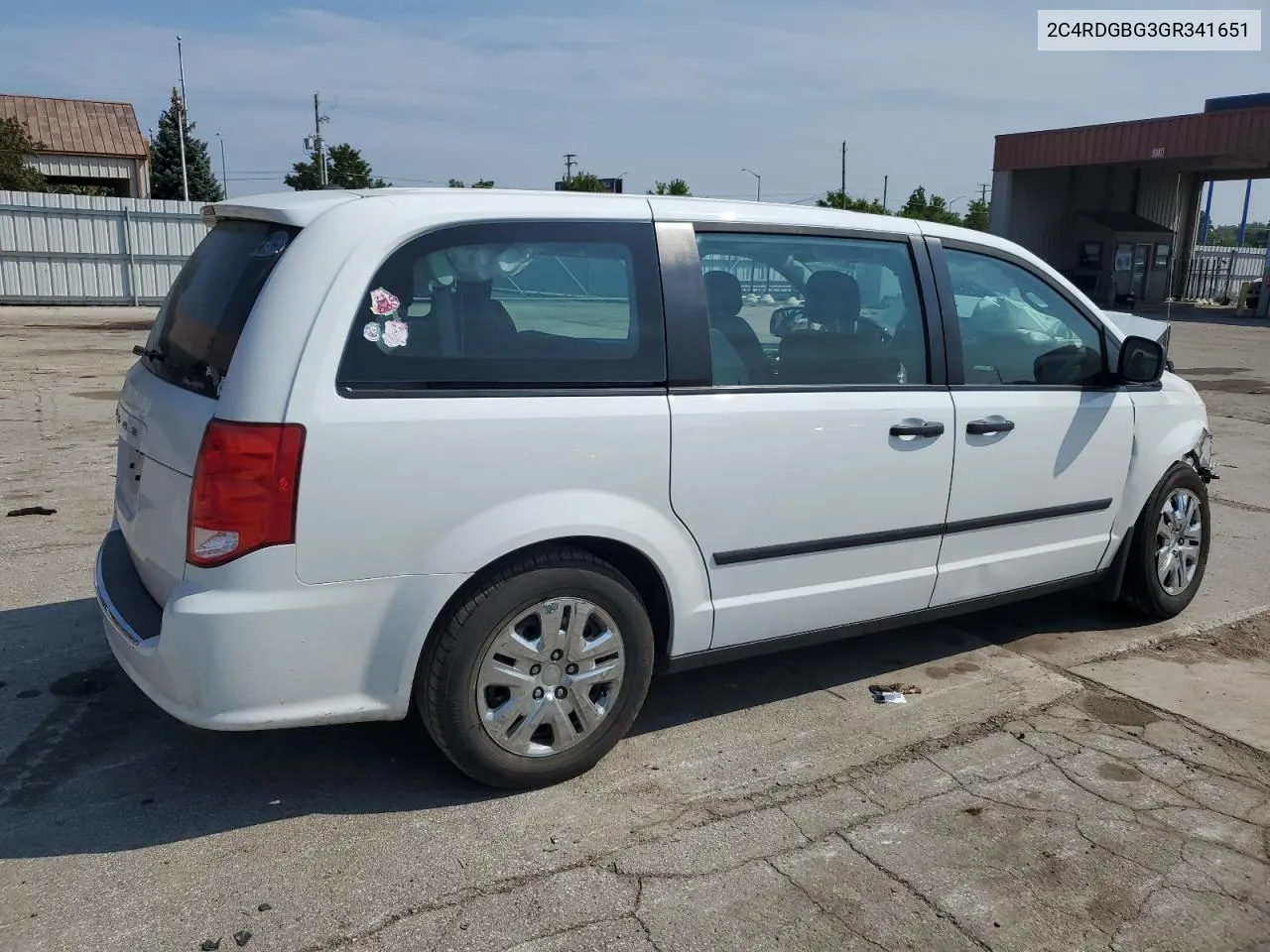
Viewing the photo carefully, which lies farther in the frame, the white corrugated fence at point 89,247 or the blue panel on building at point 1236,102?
the blue panel on building at point 1236,102

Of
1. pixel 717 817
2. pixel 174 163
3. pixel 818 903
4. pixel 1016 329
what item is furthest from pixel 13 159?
pixel 818 903

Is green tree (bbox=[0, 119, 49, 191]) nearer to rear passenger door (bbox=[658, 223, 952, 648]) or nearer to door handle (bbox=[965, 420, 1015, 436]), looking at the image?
rear passenger door (bbox=[658, 223, 952, 648])

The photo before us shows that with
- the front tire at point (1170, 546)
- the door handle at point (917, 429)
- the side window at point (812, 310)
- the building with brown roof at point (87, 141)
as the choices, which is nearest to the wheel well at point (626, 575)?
the side window at point (812, 310)

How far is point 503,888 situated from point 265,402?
1.45m

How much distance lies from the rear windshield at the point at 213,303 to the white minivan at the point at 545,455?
15 mm

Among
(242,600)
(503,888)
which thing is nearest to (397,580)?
(242,600)

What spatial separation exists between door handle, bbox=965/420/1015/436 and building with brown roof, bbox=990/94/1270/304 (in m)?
32.5

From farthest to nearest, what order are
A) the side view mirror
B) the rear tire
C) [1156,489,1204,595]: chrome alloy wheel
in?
[1156,489,1204,595]: chrome alloy wheel, the side view mirror, the rear tire

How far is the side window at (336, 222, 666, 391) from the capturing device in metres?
3.07

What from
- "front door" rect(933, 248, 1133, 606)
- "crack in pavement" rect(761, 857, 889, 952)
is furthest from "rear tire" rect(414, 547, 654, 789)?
"front door" rect(933, 248, 1133, 606)

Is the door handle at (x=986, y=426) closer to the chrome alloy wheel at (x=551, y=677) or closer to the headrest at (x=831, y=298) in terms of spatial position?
the headrest at (x=831, y=298)

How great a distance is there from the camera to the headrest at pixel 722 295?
11.8ft

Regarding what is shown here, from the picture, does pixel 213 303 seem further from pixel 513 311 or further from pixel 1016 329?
pixel 1016 329

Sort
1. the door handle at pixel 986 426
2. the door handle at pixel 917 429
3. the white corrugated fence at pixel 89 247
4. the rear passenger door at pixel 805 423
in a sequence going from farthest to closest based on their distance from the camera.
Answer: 1. the white corrugated fence at pixel 89 247
2. the door handle at pixel 986 426
3. the door handle at pixel 917 429
4. the rear passenger door at pixel 805 423
